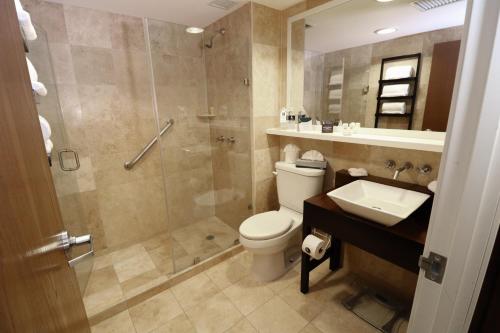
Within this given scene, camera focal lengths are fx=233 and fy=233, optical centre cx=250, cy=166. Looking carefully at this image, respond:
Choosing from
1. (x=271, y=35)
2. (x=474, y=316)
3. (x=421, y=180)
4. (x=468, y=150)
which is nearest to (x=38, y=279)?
(x=468, y=150)

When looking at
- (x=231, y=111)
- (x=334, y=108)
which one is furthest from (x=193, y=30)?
(x=334, y=108)

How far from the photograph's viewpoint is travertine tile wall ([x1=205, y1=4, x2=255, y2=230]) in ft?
6.81

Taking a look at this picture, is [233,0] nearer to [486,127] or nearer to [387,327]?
[486,127]

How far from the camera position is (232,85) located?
2248 mm

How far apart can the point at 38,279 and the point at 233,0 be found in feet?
6.86

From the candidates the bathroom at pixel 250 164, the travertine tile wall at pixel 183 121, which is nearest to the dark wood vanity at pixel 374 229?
the bathroom at pixel 250 164

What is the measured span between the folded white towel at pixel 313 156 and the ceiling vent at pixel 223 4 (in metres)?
1.37

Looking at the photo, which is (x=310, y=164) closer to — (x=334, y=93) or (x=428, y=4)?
(x=334, y=93)

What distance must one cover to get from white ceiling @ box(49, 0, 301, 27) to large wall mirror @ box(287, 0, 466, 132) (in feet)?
1.33

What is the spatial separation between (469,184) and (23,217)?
930 millimetres

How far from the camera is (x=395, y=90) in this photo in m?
1.55

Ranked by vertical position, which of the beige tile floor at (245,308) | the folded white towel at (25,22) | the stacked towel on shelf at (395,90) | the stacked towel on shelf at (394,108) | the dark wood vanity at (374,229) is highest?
the folded white towel at (25,22)

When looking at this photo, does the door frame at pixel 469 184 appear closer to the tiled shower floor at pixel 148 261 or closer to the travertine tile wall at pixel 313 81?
the travertine tile wall at pixel 313 81

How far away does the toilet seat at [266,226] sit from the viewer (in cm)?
175
